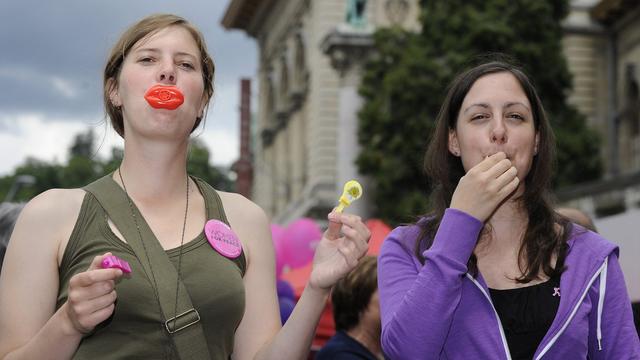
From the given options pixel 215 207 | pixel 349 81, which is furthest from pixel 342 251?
pixel 349 81

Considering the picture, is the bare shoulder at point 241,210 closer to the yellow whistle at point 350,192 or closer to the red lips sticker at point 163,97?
the yellow whistle at point 350,192

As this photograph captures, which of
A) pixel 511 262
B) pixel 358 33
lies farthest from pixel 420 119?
pixel 511 262

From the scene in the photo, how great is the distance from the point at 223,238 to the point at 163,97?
19.0 inches

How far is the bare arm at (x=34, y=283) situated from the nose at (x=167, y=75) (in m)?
0.50

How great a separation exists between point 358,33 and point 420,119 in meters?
4.88

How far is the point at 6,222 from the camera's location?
525 cm

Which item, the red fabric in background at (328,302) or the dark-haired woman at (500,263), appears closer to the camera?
the dark-haired woman at (500,263)

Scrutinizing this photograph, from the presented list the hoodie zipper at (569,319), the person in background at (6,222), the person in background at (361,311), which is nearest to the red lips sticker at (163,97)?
the hoodie zipper at (569,319)

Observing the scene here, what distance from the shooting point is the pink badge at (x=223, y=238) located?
362 cm

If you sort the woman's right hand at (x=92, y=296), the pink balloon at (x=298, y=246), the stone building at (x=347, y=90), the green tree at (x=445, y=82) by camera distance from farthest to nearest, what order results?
the stone building at (x=347, y=90) → the green tree at (x=445, y=82) → the pink balloon at (x=298, y=246) → the woman's right hand at (x=92, y=296)

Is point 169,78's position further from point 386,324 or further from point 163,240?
point 386,324

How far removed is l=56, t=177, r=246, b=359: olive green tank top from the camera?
11.2ft

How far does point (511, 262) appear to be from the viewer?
12.5 feet

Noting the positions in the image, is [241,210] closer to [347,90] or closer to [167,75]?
[167,75]
